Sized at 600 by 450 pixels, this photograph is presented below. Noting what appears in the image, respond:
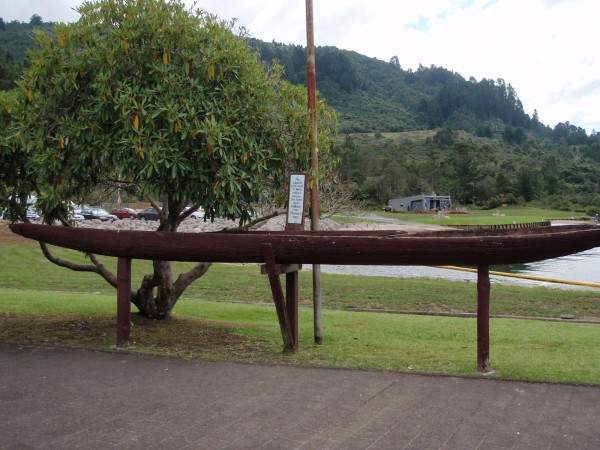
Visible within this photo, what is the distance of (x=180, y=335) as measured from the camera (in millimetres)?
8883

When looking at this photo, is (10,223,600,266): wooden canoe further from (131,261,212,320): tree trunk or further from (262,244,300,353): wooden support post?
(131,261,212,320): tree trunk

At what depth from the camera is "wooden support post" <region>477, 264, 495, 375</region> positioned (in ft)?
19.9

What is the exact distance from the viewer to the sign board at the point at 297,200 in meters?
7.67

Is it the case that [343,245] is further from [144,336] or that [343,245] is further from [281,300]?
[144,336]

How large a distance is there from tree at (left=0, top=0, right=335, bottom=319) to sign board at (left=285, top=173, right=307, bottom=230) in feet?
1.52

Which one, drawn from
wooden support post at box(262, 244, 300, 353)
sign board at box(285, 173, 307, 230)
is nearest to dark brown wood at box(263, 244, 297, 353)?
wooden support post at box(262, 244, 300, 353)

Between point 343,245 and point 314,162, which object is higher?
point 314,162

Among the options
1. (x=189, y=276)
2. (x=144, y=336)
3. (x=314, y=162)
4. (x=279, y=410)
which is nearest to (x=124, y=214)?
(x=189, y=276)

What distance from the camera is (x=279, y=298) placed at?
268 inches

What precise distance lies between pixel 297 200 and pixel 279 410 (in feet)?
10.8

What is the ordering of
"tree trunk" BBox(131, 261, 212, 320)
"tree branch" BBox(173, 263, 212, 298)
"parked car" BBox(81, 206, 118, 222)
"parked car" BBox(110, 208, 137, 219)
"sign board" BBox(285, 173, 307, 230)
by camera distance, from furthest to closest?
1. "parked car" BBox(110, 208, 137, 219)
2. "parked car" BBox(81, 206, 118, 222)
3. "tree trunk" BBox(131, 261, 212, 320)
4. "tree branch" BBox(173, 263, 212, 298)
5. "sign board" BBox(285, 173, 307, 230)

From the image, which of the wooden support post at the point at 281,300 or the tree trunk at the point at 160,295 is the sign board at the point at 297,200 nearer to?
the wooden support post at the point at 281,300

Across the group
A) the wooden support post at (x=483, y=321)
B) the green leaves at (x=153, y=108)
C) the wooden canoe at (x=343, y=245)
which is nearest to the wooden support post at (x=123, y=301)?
the wooden canoe at (x=343, y=245)

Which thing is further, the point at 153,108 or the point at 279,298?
the point at 153,108
